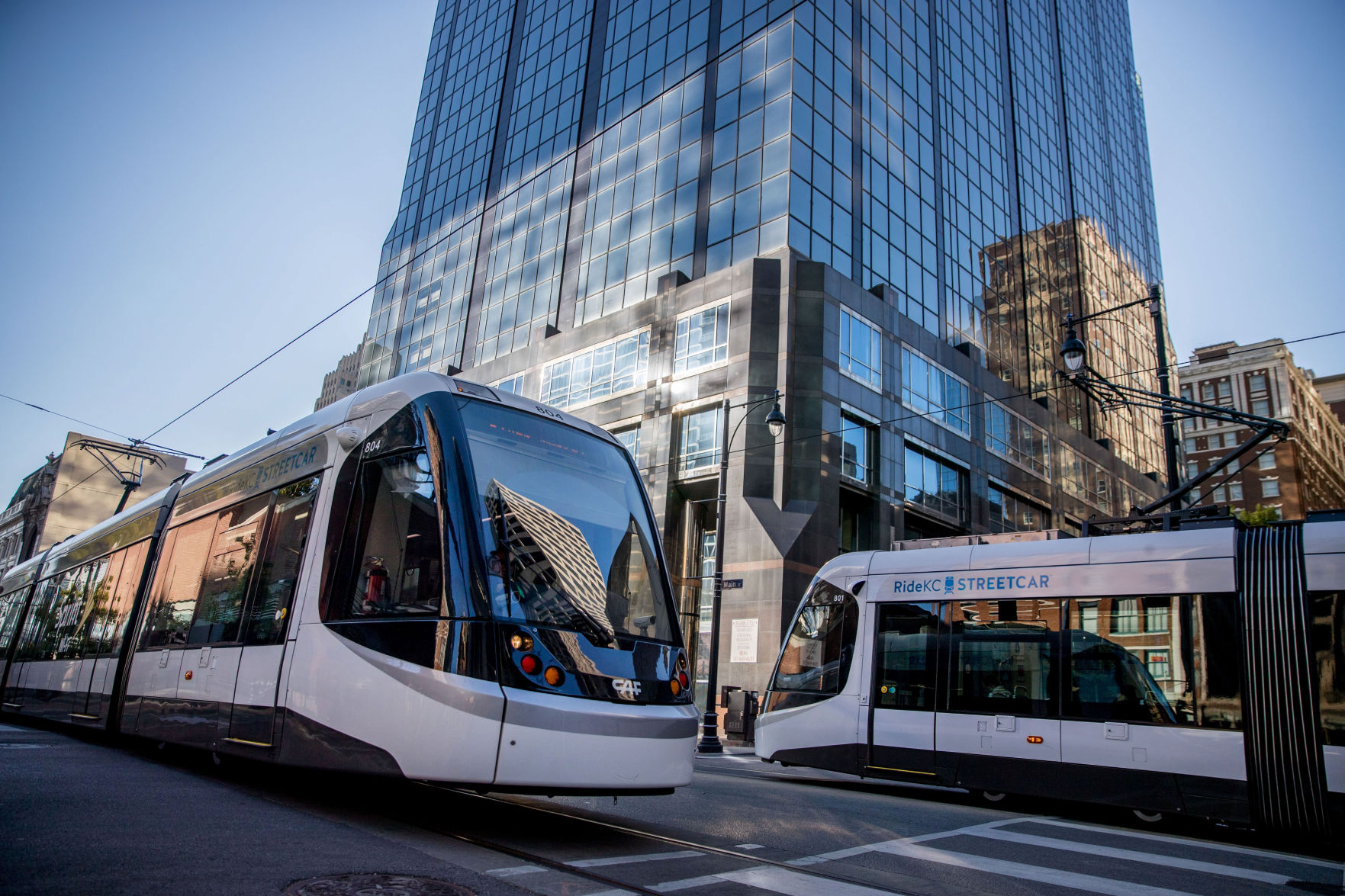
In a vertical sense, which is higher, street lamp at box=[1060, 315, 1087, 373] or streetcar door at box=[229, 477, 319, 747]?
street lamp at box=[1060, 315, 1087, 373]

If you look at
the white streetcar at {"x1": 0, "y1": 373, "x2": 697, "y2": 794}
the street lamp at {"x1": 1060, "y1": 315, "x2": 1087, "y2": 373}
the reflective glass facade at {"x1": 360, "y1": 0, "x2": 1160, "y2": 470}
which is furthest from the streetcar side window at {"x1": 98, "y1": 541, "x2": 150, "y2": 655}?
the reflective glass facade at {"x1": 360, "y1": 0, "x2": 1160, "y2": 470}

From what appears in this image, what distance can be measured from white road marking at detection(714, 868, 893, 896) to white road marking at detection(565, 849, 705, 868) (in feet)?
1.74

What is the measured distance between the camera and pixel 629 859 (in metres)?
5.50

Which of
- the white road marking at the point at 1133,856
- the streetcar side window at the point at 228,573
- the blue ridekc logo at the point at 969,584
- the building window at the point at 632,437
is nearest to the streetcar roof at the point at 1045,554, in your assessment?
the blue ridekc logo at the point at 969,584

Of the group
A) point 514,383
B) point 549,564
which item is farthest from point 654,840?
point 514,383

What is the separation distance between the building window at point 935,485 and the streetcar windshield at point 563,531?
2852cm

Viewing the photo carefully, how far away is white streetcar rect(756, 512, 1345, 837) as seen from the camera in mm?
8656

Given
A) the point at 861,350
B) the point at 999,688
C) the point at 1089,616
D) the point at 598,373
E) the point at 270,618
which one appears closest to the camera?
the point at 270,618

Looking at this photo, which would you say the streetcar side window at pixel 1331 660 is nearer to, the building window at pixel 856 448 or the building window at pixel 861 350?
the building window at pixel 856 448

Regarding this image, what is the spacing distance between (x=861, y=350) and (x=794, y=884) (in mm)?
29639

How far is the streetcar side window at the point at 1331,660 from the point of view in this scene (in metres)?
8.34

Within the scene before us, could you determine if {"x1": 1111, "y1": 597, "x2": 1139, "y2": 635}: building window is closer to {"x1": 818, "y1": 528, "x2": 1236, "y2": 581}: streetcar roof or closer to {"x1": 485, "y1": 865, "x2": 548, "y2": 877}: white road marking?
{"x1": 818, "y1": 528, "x2": 1236, "y2": 581}: streetcar roof

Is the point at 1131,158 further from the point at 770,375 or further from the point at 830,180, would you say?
the point at 770,375

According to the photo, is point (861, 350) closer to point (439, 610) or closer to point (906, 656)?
point (906, 656)
